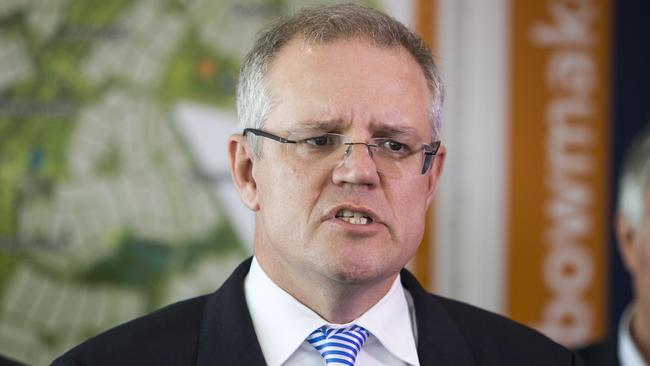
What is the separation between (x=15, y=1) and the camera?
3.36 m

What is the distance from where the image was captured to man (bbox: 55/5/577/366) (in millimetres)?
1871

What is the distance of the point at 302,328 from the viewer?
6.35ft

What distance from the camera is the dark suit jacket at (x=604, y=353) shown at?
3189mm

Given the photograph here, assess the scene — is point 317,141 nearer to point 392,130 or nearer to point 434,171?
point 392,130

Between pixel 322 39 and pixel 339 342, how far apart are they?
2.03 ft

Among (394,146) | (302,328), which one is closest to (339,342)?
(302,328)

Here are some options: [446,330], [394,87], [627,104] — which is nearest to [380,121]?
[394,87]

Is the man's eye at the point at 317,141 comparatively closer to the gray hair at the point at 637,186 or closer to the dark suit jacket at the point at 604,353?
the gray hair at the point at 637,186

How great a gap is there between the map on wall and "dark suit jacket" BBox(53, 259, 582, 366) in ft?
4.49

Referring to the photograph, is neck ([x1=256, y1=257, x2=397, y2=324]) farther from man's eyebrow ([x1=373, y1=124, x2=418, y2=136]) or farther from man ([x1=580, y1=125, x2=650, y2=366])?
man ([x1=580, y1=125, x2=650, y2=366])

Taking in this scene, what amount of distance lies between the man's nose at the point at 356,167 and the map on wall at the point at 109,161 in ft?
5.48

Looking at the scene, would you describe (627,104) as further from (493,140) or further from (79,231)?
(79,231)

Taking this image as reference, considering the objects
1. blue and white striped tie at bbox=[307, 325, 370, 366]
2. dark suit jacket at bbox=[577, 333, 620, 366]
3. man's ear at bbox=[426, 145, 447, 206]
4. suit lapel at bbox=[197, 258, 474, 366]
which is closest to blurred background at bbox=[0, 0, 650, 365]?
dark suit jacket at bbox=[577, 333, 620, 366]

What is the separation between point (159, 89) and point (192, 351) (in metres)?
1.70
